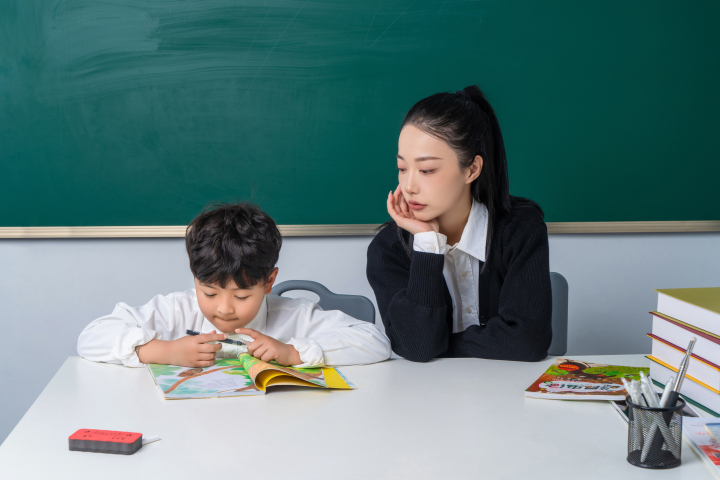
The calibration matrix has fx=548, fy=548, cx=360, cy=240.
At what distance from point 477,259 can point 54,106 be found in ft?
5.34

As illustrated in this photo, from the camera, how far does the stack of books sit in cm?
89

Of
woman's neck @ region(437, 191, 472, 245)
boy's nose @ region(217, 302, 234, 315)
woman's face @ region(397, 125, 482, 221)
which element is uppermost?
woman's face @ region(397, 125, 482, 221)

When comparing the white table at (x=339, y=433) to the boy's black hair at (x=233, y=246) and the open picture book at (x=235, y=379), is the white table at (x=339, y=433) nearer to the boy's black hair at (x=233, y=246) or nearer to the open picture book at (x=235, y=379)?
the open picture book at (x=235, y=379)

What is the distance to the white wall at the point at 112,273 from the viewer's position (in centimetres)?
210

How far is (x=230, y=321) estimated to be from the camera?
122 cm

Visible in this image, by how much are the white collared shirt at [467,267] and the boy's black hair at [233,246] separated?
17.9 inches

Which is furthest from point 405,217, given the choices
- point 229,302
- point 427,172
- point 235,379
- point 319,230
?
point 319,230

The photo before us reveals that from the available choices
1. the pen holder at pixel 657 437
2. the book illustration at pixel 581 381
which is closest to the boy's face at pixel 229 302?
the book illustration at pixel 581 381

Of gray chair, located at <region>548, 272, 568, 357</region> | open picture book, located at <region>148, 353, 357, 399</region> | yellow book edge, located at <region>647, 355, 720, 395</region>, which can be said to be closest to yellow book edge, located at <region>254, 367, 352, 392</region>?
open picture book, located at <region>148, 353, 357, 399</region>

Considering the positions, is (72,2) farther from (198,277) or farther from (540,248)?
(540,248)

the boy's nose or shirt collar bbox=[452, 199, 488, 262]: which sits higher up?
shirt collar bbox=[452, 199, 488, 262]

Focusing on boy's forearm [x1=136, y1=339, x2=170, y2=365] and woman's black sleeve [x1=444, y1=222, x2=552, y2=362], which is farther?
woman's black sleeve [x1=444, y1=222, x2=552, y2=362]

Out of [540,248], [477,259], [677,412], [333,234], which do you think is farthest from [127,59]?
[677,412]

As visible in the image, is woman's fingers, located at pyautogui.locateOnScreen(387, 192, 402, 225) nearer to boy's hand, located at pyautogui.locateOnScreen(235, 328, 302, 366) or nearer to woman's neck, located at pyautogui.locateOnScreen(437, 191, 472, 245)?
woman's neck, located at pyautogui.locateOnScreen(437, 191, 472, 245)
